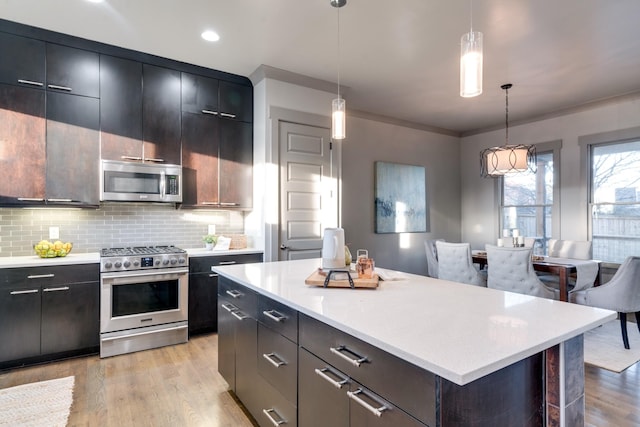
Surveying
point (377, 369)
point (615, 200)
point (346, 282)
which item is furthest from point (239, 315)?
point (615, 200)

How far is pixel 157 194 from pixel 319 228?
180cm

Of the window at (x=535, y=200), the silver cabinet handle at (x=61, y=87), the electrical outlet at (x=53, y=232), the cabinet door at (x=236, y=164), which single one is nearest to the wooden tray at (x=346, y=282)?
the cabinet door at (x=236, y=164)

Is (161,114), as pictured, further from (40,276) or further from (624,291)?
(624,291)

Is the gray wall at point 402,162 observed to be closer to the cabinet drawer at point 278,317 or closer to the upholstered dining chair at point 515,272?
the upholstered dining chair at point 515,272

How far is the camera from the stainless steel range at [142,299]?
304 centimetres

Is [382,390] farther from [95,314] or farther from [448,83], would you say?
[448,83]

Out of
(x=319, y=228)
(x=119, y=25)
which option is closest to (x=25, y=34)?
(x=119, y=25)

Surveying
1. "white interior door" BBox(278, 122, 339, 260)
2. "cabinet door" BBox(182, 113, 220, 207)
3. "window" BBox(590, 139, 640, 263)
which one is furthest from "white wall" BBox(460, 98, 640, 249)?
"cabinet door" BBox(182, 113, 220, 207)

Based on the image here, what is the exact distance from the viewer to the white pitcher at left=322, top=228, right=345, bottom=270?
2.15 metres

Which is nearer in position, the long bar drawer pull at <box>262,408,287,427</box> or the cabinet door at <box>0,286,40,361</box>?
the long bar drawer pull at <box>262,408,287,427</box>

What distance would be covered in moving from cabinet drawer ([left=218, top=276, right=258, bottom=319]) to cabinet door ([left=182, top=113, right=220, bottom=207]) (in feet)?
5.16

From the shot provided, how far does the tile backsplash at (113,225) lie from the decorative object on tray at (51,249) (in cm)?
22

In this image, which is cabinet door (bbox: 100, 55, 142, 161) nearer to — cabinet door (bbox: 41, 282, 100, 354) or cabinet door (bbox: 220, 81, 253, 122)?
cabinet door (bbox: 220, 81, 253, 122)

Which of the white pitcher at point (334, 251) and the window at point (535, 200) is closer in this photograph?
the white pitcher at point (334, 251)
